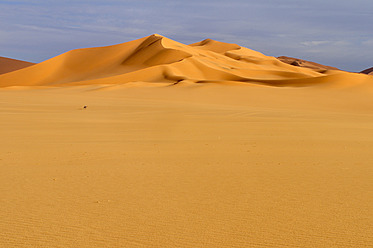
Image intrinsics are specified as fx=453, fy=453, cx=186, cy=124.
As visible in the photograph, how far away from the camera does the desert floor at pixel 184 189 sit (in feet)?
11.2

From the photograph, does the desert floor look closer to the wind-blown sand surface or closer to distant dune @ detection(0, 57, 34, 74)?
the wind-blown sand surface

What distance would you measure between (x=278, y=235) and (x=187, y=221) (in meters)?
0.76

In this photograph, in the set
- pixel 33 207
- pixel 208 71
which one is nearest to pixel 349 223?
pixel 33 207

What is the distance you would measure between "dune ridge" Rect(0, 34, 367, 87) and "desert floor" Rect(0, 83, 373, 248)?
2837 cm

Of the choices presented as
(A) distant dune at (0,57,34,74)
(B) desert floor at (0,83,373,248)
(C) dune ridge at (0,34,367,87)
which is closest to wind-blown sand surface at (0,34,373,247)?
(B) desert floor at (0,83,373,248)

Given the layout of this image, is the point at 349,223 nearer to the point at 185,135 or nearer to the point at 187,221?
the point at 187,221

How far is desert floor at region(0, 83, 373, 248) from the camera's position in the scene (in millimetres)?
3420

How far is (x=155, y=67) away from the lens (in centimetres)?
4528

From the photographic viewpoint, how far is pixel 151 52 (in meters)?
56.1

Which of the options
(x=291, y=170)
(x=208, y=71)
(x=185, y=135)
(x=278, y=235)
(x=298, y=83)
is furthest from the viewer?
(x=208, y=71)

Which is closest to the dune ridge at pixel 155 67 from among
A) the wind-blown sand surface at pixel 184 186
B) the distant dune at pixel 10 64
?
the wind-blown sand surface at pixel 184 186

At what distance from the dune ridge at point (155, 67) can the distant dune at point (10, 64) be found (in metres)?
50.4

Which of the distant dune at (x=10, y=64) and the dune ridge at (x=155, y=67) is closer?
the dune ridge at (x=155, y=67)

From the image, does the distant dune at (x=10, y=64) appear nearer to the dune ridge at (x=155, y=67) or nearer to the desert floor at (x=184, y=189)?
the dune ridge at (x=155, y=67)
